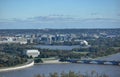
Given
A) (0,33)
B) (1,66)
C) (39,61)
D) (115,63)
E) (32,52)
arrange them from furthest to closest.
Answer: (0,33), (32,52), (39,61), (115,63), (1,66)

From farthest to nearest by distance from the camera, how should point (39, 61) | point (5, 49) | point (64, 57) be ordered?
point (5, 49), point (64, 57), point (39, 61)

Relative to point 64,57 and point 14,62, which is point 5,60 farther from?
point 64,57

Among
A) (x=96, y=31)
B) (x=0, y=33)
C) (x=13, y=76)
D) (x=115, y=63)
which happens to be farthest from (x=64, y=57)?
(x=96, y=31)

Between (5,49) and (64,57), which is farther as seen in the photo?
(5,49)

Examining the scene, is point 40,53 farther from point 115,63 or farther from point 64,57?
point 115,63

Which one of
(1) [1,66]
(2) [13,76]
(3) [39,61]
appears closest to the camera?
(2) [13,76]

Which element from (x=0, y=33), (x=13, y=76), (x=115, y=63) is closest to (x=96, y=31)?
(x=0, y=33)

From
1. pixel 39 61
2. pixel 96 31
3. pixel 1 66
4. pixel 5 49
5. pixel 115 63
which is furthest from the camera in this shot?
pixel 96 31

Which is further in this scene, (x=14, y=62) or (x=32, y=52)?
(x=32, y=52)
